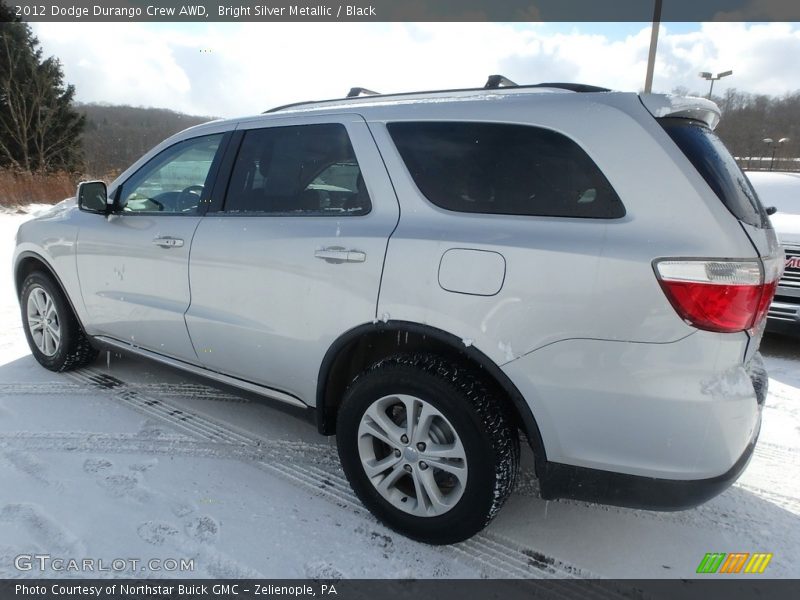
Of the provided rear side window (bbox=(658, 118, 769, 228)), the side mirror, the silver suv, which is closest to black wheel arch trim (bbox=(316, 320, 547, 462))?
the silver suv

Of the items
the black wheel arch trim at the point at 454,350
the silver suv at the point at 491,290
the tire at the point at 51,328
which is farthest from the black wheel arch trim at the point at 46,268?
the black wheel arch trim at the point at 454,350

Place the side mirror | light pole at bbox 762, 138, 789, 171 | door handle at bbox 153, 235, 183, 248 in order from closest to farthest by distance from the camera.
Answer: door handle at bbox 153, 235, 183, 248, the side mirror, light pole at bbox 762, 138, 789, 171

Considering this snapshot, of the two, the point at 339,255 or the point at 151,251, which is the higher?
the point at 339,255

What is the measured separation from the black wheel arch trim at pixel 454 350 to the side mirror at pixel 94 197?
2016 millimetres

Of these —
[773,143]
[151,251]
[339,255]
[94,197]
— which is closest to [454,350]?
[339,255]

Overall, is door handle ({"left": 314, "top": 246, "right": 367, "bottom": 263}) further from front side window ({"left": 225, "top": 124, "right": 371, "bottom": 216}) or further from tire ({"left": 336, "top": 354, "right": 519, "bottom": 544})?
tire ({"left": 336, "top": 354, "right": 519, "bottom": 544})

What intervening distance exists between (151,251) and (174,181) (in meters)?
0.50

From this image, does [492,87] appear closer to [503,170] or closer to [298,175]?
[503,170]

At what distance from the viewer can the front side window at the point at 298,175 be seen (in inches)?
99.5

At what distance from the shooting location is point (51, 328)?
157 inches

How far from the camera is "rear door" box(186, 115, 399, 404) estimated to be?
238 centimetres

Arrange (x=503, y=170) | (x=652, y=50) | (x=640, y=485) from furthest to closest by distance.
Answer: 1. (x=652, y=50)
2. (x=503, y=170)
3. (x=640, y=485)

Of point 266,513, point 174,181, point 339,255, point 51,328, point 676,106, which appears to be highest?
point 676,106
